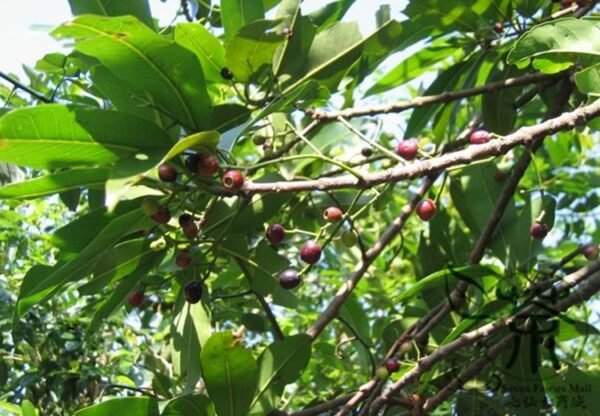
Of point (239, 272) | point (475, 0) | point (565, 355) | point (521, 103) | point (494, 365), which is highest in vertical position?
point (475, 0)

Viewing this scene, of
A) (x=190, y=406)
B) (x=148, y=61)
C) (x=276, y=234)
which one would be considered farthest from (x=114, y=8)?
(x=190, y=406)

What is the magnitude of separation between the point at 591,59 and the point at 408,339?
78 centimetres

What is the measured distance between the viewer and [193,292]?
1.66 metres

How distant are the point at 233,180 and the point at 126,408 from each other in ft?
1.59

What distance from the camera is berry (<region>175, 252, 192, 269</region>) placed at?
5.32 ft

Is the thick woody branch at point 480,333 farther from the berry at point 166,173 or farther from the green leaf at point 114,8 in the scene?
the green leaf at point 114,8

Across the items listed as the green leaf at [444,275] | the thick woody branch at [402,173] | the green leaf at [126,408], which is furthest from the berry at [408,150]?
the green leaf at [126,408]

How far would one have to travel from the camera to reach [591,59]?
1540 millimetres

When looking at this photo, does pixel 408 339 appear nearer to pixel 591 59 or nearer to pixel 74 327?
pixel 591 59

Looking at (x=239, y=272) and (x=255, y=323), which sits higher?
(x=239, y=272)

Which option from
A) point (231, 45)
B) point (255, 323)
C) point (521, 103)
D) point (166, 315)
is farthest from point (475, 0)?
point (166, 315)

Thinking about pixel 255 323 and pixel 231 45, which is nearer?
pixel 231 45

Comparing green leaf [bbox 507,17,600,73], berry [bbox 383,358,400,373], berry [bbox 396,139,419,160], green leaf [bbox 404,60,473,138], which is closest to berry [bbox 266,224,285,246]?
berry [bbox 396,139,419,160]

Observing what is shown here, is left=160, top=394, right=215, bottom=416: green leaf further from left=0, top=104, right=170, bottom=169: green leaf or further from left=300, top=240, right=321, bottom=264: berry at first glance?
left=0, top=104, right=170, bottom=169: green leaf
